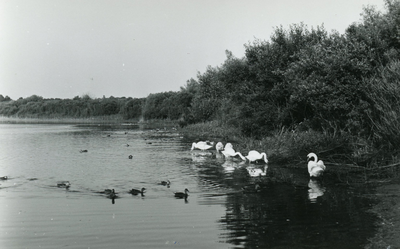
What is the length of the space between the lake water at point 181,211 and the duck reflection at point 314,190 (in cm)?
3

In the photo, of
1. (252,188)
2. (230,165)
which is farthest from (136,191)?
(230,165)

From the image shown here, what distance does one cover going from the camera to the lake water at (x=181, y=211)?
8.17 m

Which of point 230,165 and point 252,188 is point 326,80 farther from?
point 252,188

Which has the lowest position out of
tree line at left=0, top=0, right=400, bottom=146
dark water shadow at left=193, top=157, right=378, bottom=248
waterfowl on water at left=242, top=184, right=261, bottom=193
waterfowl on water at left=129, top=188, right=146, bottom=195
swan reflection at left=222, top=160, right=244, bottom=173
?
dark water shadow at left=193, top=157, right=378, bottom=248

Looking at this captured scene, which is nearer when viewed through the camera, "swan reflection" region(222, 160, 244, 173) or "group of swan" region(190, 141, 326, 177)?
"group of swan" region(190, 141, 326, 177)

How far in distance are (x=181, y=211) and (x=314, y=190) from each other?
517 cm

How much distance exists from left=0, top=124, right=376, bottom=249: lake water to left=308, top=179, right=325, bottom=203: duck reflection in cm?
3

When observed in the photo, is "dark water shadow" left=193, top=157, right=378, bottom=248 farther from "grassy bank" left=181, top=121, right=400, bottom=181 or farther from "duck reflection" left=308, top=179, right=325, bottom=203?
"grassy bank" left=181, top=121, right=400, bottom=181

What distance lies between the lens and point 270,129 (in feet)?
89.1

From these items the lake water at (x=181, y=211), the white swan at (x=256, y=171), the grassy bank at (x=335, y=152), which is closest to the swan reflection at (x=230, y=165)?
the lake water at (x=181, y=211)

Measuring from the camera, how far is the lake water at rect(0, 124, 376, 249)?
26.8 ft

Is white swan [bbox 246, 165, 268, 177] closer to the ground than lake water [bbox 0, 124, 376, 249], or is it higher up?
higher up

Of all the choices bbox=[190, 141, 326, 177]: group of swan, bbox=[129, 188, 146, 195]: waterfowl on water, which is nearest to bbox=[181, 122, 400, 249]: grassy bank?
bbox=[190, 141, 326, 177]: group of swan

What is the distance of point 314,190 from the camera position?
13398 millimetres
